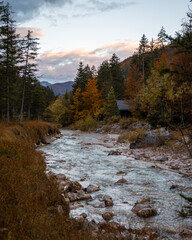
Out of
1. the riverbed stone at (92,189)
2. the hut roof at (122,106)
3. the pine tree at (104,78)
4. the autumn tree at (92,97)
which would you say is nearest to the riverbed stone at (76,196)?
the riverbed stone at (92,189)

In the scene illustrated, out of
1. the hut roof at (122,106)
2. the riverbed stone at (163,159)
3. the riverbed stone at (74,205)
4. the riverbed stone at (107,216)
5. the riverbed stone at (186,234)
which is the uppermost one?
the hut roof at (122,106)

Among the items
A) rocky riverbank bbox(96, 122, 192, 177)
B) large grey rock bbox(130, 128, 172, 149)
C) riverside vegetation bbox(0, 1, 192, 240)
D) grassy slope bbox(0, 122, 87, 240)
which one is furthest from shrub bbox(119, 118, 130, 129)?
grassy slope bbox(0, 122, 87, 240)

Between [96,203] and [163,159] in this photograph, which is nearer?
[96,203]

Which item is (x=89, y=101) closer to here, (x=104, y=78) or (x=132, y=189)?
(x=104, y=78)

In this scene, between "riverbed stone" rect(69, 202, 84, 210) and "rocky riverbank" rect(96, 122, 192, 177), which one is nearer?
"riverbed stone" rect(69, 202, 84, 210)

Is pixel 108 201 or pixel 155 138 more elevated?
pixel 155 138

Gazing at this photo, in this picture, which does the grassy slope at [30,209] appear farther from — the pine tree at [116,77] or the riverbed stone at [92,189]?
the pine tree at [116,77]

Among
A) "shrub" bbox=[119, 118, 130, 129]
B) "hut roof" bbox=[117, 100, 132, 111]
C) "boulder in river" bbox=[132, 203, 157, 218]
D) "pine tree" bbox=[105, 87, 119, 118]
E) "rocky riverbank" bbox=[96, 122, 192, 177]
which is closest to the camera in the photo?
"boulder in river" bbox=[132, 203, 157, 218]

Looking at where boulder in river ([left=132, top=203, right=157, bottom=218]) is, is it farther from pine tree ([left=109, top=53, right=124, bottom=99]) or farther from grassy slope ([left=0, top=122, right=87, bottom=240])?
pine tree ([left=109, top=53, right=124, bottom=99])

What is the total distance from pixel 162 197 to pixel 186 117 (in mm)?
13492

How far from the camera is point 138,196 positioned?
254 inches

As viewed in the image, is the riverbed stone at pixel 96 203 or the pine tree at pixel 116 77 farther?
the pine tree at pixel 116 77

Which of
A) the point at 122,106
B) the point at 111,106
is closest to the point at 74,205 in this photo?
the point at 122,106

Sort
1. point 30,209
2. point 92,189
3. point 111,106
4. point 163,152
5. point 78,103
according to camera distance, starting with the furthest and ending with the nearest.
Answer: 1. point 78,103
2. point 111,106
3. point 163,152
4. point 92,189
5. point 30,209
